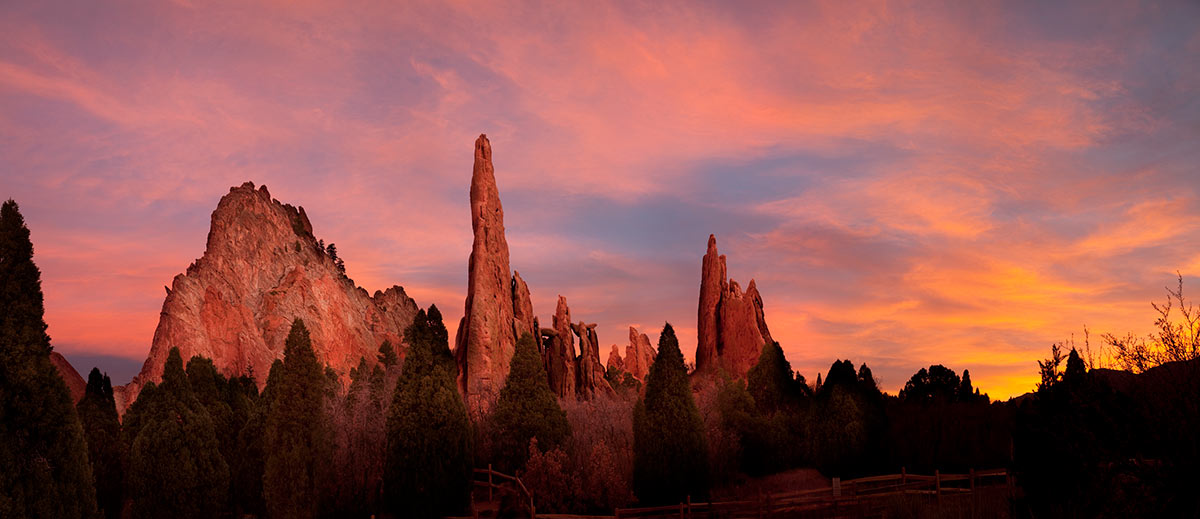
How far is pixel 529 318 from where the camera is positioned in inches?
2450

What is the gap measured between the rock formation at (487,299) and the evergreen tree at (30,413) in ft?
105

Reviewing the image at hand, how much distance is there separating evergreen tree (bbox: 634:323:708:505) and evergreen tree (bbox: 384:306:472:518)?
5474 millimetres

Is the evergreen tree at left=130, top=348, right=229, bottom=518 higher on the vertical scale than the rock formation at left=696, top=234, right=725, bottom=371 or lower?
lower

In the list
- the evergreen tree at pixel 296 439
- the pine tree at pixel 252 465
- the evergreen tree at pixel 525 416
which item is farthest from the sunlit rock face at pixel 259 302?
the evergreen tree at pixel 525 416

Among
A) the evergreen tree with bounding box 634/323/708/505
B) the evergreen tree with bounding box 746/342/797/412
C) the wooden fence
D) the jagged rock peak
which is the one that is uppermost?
the jagged rock peak

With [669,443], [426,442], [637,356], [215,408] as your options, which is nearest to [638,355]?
[637,356]

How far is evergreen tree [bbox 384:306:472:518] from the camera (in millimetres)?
25031

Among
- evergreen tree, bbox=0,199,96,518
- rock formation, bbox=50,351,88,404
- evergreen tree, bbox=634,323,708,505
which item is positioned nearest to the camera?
evergreen tree, bbox=0,199,96,518

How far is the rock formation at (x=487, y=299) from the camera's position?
5502cm

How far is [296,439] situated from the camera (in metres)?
27.7

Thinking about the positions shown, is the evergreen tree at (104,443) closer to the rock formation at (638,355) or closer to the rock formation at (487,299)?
the rock formation at (487,299)

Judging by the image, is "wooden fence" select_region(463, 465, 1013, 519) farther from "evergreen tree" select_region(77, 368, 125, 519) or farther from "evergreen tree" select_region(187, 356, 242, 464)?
"evergreen tree" select_region(77, 368, 125, 519)

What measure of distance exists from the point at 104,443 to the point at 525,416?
18.4 m

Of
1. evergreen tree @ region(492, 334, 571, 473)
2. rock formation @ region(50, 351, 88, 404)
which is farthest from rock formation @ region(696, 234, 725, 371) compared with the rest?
rock formation @ region(50, 351, 88, 404)
